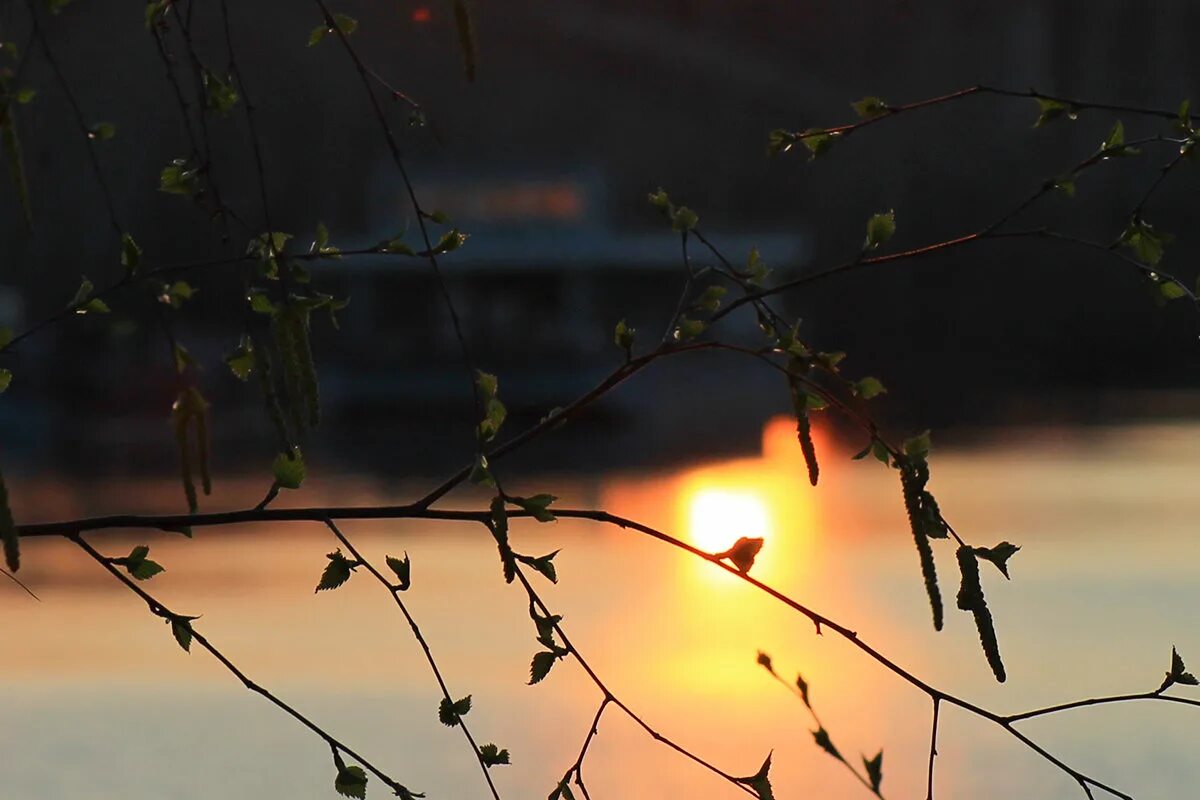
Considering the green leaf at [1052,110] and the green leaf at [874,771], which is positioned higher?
the green leaf at [1052,110]

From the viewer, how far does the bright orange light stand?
466cm

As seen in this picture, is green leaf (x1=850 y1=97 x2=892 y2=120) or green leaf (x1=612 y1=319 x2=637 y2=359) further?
green leaf (x1=850 y1=97 x2=892 y2=120)

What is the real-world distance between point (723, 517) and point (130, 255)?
4.46 m

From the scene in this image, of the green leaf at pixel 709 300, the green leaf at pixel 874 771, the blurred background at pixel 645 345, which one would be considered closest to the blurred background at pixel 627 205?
the blurred background at pixel 645 345

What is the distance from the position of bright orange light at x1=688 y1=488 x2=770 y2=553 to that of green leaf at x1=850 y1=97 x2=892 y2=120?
11.8ft

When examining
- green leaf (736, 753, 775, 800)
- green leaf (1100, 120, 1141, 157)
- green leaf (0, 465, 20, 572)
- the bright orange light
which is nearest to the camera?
green leaf (0, 465, 20, 572)

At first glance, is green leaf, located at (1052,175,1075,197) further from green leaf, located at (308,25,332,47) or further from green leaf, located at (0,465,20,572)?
green leaf, located at (0,465,20,572)

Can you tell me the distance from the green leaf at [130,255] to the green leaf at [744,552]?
24 cm

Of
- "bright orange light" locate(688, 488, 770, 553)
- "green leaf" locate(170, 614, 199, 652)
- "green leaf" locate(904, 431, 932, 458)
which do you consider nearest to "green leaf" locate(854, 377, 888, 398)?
"green leaf" locate(904, 431, 932, 458)

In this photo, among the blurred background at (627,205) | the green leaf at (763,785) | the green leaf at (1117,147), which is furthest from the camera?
the blurred background at (627,205)

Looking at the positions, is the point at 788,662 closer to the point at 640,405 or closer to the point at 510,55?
the point at 640,405

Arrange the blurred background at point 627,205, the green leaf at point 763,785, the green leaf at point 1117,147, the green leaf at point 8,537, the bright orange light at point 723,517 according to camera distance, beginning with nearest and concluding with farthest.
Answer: the green leaf at point 8,537, the green leaf at point 763,785, the green leaf at point 1117,147, the bright orange light at point 723,517, the blurred background at point 627,205

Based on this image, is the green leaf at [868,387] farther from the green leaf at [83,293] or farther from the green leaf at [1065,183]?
the green leaf at [83,293]

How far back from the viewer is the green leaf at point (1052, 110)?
2.31ft
